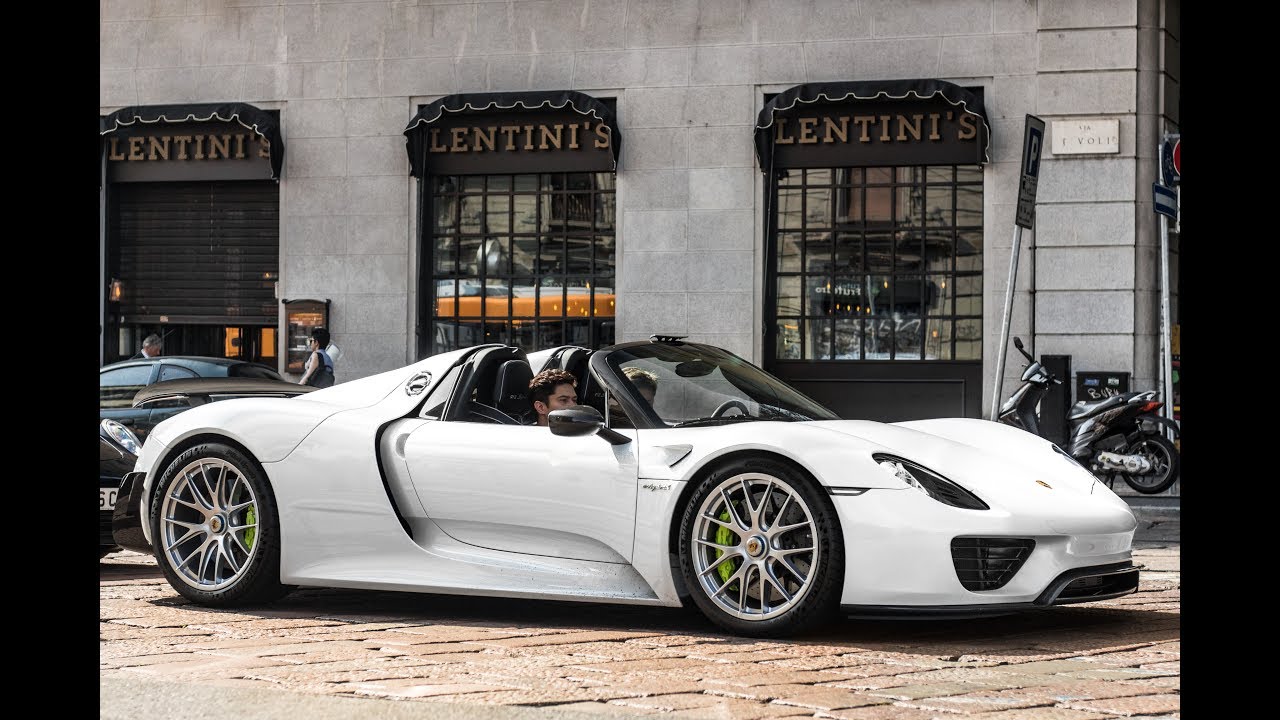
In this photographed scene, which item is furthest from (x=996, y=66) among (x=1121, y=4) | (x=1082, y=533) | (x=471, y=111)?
(x=1082, y=533)

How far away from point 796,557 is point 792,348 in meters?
11.1

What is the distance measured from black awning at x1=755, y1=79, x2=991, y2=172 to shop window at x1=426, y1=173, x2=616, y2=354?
5.98 ft

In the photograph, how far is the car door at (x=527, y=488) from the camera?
5574mm

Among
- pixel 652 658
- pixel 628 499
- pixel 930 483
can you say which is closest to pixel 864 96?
pixel 628 499

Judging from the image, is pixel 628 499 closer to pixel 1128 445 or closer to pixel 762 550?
pixel 762 550

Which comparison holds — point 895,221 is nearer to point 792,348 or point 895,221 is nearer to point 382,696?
point 792,348

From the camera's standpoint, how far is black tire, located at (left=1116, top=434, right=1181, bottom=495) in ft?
39.7

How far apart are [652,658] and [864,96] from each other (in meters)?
11.6

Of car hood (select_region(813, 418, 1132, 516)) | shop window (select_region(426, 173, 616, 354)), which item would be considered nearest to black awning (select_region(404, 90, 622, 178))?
shop window (select_region(426, 173, 616, 354))

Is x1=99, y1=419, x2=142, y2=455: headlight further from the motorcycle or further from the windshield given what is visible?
the motorcycle

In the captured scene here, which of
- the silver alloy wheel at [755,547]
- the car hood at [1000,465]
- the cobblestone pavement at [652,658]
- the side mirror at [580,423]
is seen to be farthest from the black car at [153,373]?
the car hood at [1000,465]

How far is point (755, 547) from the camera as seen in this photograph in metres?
5.27

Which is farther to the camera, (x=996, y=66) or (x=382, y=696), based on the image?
(x=996, y=66)
